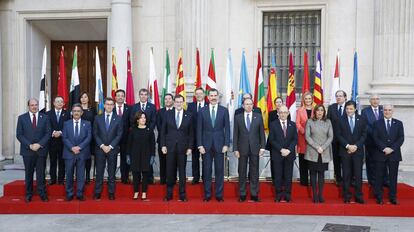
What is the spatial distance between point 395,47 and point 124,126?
6519mm

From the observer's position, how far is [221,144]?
28.9 feet

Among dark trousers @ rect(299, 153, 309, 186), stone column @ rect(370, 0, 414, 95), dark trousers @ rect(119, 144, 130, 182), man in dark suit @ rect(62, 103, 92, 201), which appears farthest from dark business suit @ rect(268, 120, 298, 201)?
stone column @ rect(370, 0, 414, 95)

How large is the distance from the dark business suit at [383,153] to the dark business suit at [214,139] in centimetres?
241

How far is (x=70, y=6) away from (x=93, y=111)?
5120mm

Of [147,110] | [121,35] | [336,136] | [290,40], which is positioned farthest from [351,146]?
[121,35]

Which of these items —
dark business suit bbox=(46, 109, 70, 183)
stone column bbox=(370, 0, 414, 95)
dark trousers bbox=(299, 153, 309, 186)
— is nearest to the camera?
Answer: dark trousers bbox=(299, 153, 309, 186)

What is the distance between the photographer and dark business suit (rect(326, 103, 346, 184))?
344 inches

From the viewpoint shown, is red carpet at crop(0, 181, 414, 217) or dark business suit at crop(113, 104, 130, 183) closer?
red carpet at crop(0, 181, 414, 217)

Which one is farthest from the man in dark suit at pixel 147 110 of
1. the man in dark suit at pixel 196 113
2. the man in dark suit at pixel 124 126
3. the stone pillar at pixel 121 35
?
the stone pillar at pixel 121 35

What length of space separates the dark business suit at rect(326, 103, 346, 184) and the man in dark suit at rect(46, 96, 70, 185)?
4585mm

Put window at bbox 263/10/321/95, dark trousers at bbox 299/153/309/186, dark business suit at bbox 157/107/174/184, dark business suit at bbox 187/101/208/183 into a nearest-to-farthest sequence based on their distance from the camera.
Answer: dark business suit at bbox 157/107/174/184
dark trousers at bbox 299/153/309/186
dark business suit at bbox 187/101/208/183
window at bbox 263/10/321/95

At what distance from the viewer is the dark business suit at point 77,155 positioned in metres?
8.84

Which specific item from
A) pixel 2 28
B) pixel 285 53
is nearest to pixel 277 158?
pixel 285 53

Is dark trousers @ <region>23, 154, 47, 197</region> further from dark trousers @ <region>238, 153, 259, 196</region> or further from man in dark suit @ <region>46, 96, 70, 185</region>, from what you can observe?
dark trousers @ <region>238, 153, 259, 196</region>
